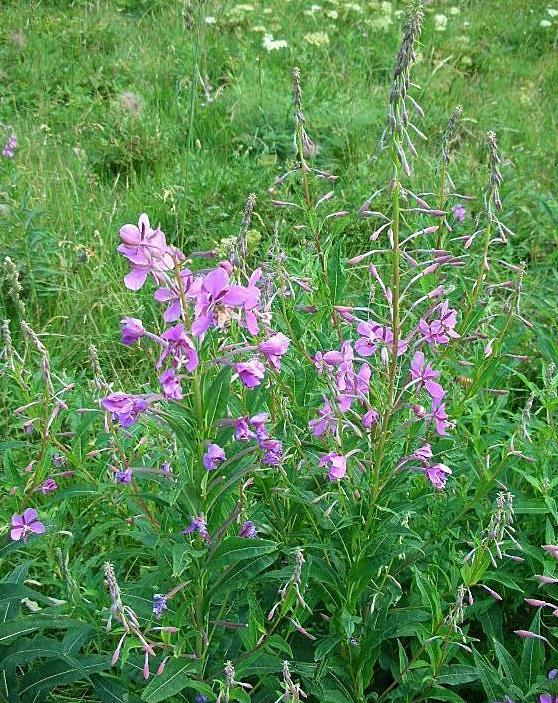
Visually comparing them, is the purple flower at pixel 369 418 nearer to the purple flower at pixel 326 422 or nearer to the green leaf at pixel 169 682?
the purple flower at pixel 326 422

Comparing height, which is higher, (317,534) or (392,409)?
(392,409)

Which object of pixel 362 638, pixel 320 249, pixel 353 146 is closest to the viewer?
pixel 362 638

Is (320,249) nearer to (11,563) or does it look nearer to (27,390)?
(27,390)

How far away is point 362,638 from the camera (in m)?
1.77

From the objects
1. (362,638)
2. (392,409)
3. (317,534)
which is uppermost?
(392,409)

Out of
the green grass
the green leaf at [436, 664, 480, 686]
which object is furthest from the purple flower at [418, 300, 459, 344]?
the green grass

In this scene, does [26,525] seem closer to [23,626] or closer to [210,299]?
[23,626]

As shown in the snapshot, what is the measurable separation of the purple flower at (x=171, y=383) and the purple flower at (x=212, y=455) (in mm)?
158

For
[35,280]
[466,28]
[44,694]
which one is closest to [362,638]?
[44,694]

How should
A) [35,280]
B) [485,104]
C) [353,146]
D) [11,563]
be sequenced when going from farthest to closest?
[485,104], [353,146], [35,280], [11,563]

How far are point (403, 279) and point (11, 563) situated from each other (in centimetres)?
170

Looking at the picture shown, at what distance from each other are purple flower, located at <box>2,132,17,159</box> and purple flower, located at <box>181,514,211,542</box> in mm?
2828

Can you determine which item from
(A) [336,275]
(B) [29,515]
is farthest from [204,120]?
(B) [29,515]

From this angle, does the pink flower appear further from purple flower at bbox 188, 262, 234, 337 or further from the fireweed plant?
purple flower at bbox 188, 262, 234, 337
